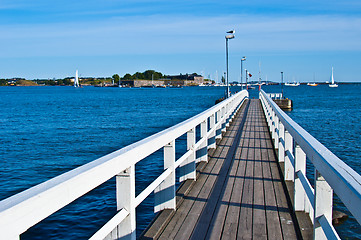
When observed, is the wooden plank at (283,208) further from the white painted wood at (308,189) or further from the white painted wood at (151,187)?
the white painted wood at (151,187)

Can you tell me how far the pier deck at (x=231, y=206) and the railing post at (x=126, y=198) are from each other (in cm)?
91

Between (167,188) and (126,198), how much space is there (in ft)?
5.50

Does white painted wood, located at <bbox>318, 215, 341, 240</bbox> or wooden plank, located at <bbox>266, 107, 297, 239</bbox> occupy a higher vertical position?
white painted wood, located at <bbox>318, 215, 341, 240</bbox>

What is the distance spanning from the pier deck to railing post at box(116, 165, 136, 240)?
2.97ft

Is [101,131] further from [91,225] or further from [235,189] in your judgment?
[235,189]

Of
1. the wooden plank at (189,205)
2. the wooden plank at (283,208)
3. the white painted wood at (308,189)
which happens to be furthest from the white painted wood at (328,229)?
the wooden plank at (189,205)

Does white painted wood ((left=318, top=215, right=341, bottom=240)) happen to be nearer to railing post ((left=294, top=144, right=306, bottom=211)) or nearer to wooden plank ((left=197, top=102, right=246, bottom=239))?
wooden plank ((left=197, top=102, right=246, bottom=239))

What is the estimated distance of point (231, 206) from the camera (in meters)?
5.04

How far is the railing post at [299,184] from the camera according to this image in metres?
4.59

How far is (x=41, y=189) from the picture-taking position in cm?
196

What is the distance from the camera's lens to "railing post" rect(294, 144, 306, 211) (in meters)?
4.59

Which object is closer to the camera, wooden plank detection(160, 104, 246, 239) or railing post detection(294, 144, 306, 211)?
wooden plank detection(160, 104, 246, 239)

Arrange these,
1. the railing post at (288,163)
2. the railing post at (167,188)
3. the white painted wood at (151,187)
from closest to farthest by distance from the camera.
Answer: the white painted wood at (151,187) < the railing post at (167,188) < the railing post at (288,163)

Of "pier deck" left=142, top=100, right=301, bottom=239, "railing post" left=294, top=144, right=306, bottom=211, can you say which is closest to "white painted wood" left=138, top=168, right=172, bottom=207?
"pier deck" left=142, top=100, right=301, bottom=239
